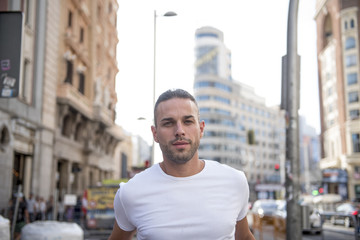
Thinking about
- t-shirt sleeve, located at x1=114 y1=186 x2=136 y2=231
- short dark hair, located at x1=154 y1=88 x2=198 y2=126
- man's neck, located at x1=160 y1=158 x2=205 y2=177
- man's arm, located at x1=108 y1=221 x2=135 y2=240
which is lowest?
man's arm, located at x1=108 y1=221 x2=135 y2=240

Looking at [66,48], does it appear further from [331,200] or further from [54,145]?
[331,200]

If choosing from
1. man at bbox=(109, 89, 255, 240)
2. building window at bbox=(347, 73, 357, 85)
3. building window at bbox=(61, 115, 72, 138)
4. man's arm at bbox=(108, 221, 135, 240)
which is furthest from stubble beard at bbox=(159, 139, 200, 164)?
building window at bbox=(347, 73, 357, 85)

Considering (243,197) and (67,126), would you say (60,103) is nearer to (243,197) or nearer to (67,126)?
(67,126)

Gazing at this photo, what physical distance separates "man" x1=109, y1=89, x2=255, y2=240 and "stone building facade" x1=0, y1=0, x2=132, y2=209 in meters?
9.80

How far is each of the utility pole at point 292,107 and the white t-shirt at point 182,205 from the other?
536 cm

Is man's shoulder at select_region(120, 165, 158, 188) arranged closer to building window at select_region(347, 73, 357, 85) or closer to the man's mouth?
the man's mouth

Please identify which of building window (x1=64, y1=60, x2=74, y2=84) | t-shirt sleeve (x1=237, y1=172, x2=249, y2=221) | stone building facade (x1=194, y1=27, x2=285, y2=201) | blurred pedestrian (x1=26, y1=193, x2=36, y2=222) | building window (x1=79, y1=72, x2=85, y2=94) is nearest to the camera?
t-shirt sleeve (x1=237, y1=172, x2=249, y2=221)

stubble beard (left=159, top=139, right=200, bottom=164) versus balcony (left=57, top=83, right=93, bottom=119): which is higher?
Answer: balcony (left=57, top=83, right=93, bottom=119)

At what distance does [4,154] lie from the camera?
17.3m

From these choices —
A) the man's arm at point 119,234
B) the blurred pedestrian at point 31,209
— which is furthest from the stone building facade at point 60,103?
the man's arm at point 119,234

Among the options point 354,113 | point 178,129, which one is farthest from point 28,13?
point 354,113

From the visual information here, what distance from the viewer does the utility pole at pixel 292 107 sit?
768 centimetres

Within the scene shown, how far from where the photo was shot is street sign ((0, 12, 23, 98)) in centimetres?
770

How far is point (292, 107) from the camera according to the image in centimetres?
786
